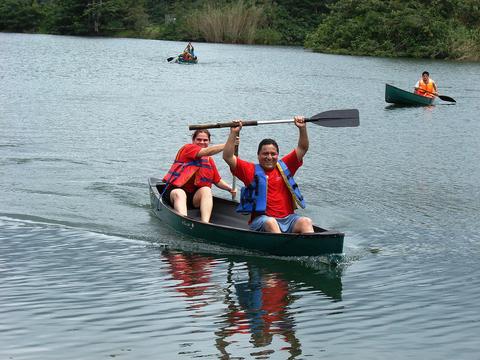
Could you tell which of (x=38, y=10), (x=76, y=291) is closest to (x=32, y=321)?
(x=76, y=291)

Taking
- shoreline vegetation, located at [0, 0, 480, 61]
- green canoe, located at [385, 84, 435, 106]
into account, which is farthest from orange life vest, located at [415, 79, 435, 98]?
shoreline vegetation, located at [0, 0, 480, 61]

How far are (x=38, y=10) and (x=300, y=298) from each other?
81.0 meters

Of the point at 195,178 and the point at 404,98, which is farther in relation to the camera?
the point at 404,98

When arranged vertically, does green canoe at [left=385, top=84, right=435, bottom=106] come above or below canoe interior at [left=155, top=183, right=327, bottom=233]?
above

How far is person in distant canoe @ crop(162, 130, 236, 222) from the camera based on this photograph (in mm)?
11711

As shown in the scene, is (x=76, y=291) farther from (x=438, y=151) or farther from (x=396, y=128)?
(x=396, y=128)

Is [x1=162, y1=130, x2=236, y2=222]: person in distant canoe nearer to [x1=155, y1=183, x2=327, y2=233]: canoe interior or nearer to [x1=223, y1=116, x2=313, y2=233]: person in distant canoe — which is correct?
[x1=155, y1=183, x2=327, y2=233]: canoe interior

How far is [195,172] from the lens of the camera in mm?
11867

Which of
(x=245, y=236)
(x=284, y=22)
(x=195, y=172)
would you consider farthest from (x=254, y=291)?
(x=284, y=22)

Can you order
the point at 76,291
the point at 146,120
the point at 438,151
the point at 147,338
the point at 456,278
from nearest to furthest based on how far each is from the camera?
the point at 147,338 → the point at 76,291 → the point at 456,278 → the point at 438,151 → the point at 146,120

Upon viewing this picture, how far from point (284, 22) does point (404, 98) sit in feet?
159

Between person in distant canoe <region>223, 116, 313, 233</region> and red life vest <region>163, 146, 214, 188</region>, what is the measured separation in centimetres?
155

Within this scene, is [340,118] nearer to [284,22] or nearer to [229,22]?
[229,22]

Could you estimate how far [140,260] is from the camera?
34.2ft
